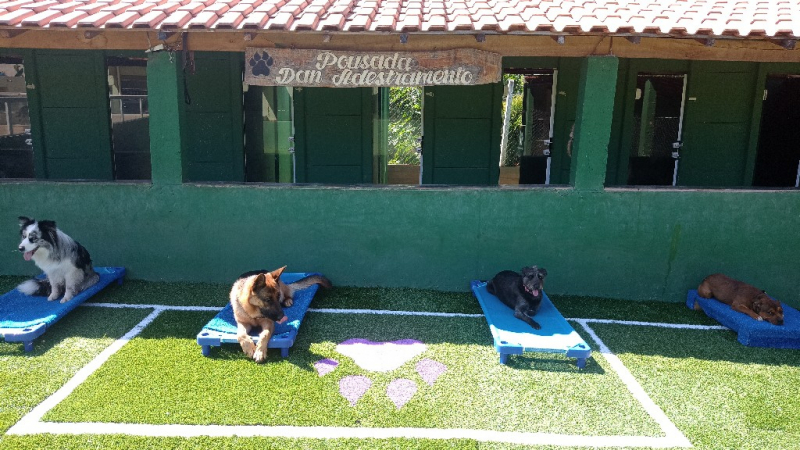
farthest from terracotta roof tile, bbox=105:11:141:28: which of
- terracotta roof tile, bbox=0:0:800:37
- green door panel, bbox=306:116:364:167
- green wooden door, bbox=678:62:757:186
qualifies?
green wooden door, bbox=678:62:757:186

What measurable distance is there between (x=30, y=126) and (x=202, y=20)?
6177 mm

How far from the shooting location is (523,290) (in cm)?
631

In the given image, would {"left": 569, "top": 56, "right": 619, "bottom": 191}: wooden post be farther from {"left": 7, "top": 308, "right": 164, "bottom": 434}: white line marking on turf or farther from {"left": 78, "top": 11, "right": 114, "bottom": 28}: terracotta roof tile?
{"left": 78, "top": 11, "right": 114, "bottom": 28}: terracotta roof tile

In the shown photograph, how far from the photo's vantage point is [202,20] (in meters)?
6.21

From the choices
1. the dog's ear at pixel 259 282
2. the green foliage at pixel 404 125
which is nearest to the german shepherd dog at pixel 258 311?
the dog's ear at pixel 259 282

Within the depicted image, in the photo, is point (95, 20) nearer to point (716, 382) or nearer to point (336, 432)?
point (336, 432)

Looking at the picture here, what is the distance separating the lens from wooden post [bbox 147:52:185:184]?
22.5 feet

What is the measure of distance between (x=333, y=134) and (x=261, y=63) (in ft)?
12.0

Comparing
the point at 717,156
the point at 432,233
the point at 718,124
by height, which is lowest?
the point at 432,233

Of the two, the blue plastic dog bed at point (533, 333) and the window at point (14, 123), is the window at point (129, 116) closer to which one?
the window at point (14, 123)

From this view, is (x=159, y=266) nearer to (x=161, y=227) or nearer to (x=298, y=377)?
(x=161, y=227)

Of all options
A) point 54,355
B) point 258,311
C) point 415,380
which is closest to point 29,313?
point 54,355

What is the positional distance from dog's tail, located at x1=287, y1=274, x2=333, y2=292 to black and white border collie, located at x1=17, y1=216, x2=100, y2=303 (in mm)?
2418

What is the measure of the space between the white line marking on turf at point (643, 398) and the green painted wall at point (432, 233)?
1504mm
